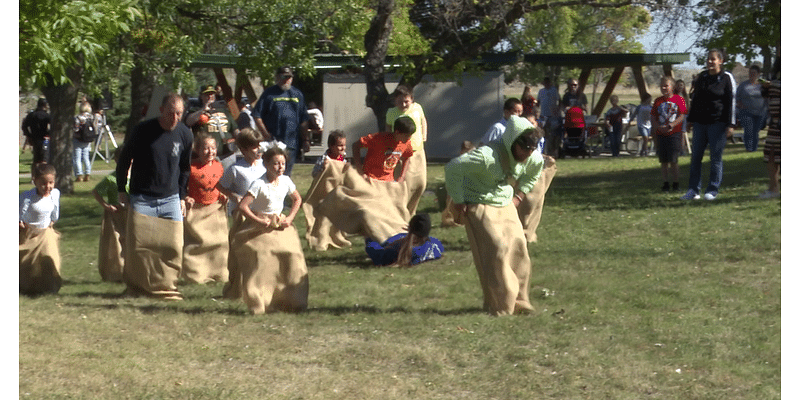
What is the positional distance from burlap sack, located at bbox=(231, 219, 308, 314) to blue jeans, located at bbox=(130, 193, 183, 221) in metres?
0.79

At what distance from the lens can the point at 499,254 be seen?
8586mm

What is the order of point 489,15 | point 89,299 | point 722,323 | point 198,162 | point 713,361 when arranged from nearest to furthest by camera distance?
point 713,361 < point 722,323 < point 89,299 < point 198,162 < point 489,15

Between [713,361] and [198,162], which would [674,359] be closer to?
[713,361]

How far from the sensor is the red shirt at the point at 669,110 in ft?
50.0

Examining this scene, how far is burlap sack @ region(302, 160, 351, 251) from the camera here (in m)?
12.7

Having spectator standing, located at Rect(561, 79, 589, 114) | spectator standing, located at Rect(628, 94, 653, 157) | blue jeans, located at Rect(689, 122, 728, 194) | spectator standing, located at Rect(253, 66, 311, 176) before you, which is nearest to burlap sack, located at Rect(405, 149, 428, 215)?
spectator standing, located at Rect(253, 66, 311, 176)

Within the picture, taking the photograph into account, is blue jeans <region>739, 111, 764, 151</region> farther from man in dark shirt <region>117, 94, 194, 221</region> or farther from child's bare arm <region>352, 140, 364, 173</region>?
man in dark shirt <region>117, 94, 194, 221</region>

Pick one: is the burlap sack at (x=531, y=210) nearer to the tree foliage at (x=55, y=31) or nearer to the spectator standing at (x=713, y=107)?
the spectator standing at (x=713, y=107)

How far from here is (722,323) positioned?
8.50 meters

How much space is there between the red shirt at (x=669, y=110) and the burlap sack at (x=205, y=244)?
270 inches

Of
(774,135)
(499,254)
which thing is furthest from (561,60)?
(499,254)

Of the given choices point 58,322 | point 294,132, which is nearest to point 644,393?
point 58,322

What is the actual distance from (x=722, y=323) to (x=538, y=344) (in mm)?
1558

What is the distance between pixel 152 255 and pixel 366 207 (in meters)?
3.26
